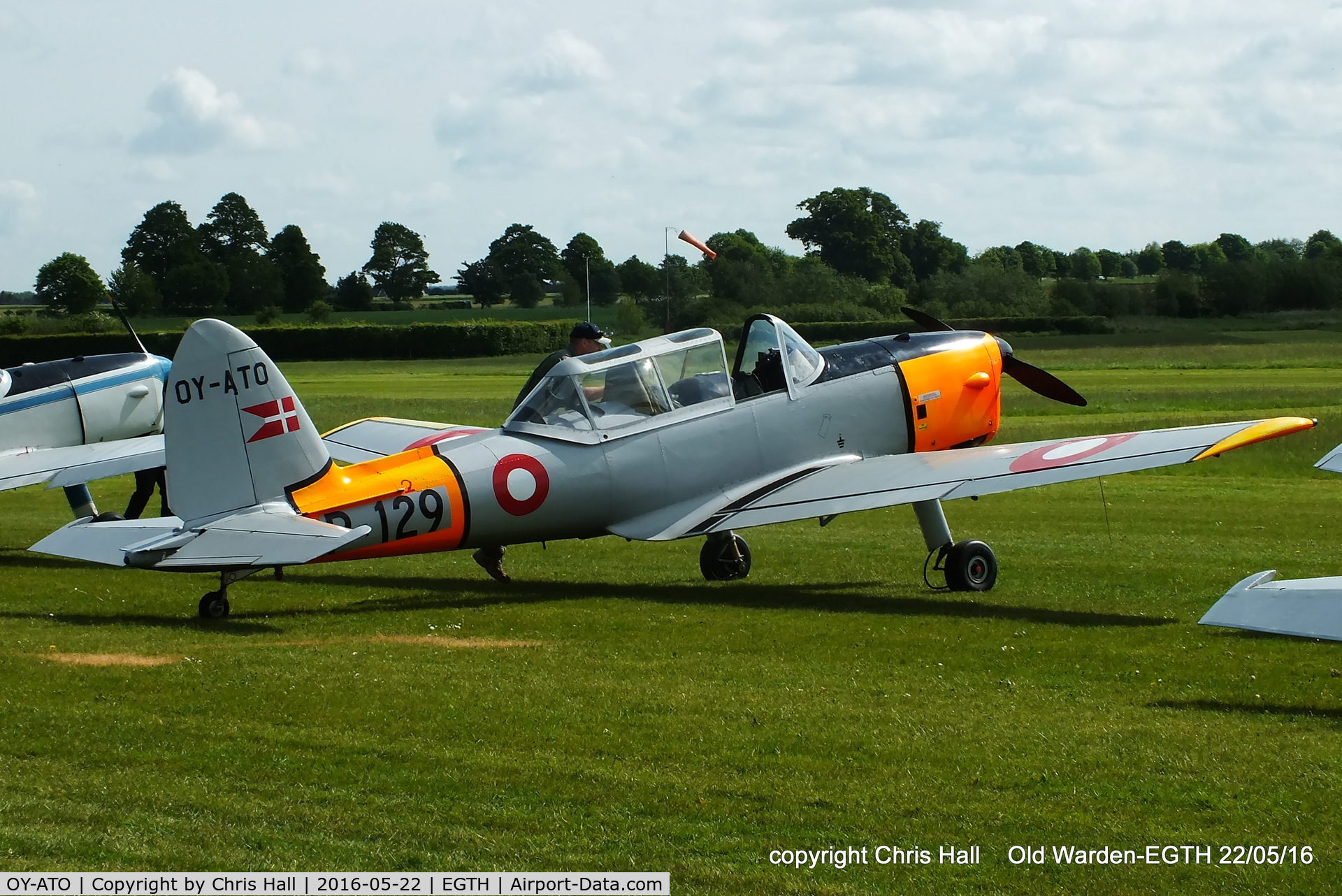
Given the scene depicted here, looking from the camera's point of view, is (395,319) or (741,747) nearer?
(741,747)

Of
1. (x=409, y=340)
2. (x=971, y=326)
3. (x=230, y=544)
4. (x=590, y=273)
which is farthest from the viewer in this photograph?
(x=409, y=340)

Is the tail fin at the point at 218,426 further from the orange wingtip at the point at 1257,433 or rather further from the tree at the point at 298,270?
the tree at the point at 298,270

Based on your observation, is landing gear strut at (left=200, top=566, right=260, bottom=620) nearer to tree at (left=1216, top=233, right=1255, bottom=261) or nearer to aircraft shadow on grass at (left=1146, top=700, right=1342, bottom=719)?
aircraft shadow on grass at (left=1146, top=700, right=1342, bottom=719)

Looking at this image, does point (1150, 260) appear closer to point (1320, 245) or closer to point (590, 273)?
point (1320, 245)

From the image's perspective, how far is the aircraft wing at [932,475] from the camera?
10047 millimetres

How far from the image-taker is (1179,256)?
7200 centimetres

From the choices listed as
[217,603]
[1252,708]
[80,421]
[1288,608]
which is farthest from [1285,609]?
[80,421]

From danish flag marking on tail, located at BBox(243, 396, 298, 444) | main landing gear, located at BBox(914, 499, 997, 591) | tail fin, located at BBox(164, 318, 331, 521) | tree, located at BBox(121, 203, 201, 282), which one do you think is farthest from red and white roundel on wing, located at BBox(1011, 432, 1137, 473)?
tree, located at BBox(121, 203, 201, 282)

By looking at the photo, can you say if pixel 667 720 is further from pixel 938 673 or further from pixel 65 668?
pixel 65 668

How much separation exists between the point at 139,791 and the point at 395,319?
65512 mm

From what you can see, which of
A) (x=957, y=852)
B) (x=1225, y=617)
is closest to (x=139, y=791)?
(x=957, y=852)

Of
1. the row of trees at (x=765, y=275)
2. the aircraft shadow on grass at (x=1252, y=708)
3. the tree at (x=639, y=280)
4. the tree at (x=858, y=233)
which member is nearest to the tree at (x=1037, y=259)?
the row of trees at (x=765, y=275)

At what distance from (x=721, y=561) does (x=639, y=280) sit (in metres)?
23.7

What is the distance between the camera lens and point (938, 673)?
24.8 feet
